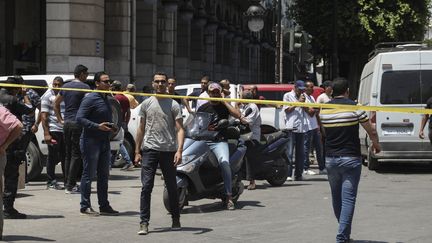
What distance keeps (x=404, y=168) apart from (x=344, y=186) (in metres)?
10.4

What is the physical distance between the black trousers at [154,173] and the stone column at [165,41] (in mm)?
22694

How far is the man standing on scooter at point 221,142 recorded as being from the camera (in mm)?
10992

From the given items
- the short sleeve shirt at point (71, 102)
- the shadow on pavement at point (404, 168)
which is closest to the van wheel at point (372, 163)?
the shadow on pavement at point (404, 168)

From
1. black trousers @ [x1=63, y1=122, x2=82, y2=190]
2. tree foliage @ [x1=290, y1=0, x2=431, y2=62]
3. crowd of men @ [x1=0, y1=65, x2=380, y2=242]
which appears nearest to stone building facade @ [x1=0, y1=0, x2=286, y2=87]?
tree foliage @ [x1=290, y1=0, x2=431, y2=62]

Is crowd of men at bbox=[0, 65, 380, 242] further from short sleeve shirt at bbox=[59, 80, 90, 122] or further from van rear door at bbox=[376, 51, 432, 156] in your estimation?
van rear door at bbox=[376, 51, 432, 156]

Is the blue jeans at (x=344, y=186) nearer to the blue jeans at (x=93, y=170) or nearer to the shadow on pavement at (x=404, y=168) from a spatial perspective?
the blue jeans at (x=93, y=170)

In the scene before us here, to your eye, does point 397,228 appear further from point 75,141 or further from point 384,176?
point 384,176

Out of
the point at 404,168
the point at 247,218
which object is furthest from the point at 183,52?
the point at 247,218

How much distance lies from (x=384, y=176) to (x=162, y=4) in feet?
49.7

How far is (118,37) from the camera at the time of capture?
26.3m

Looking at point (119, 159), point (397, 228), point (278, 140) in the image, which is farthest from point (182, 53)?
point (397, 228)

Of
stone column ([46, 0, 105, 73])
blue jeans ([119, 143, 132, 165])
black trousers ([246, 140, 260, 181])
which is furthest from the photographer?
stone column ([46, 0, 105, 73])

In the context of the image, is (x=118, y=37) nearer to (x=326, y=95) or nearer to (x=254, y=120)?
(x=326, y=95)

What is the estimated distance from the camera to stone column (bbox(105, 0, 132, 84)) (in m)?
26.1
